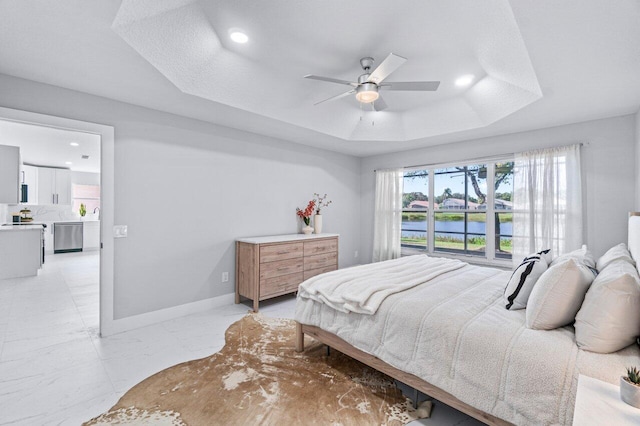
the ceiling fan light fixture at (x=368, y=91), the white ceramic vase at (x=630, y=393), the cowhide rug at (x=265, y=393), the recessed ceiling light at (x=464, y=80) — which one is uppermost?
the recessed ceiling light at (x=464, y=80)

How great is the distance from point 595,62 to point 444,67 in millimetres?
1096

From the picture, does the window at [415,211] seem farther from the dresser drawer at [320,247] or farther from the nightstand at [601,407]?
the nightstand at [601,407]

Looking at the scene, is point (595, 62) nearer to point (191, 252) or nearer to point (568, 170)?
point (568, 170)

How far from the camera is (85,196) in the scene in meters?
9.41

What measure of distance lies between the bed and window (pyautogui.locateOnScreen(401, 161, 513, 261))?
7.99 feet

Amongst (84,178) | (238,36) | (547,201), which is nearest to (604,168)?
(547,201)

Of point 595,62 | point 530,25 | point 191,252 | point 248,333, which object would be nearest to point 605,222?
point 595,62

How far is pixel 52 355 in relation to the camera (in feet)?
8.49

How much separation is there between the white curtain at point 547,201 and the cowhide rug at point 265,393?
9.80 ft

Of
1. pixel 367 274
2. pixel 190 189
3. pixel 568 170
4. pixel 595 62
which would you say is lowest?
pixel 367 274

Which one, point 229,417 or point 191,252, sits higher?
point 191,252

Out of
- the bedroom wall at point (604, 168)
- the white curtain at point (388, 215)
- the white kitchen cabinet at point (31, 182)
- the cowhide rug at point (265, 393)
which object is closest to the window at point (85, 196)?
the white kitchen cabinet at point (31, 182)

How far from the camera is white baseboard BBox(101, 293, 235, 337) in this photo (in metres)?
3.02

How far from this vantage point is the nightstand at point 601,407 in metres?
0.91
